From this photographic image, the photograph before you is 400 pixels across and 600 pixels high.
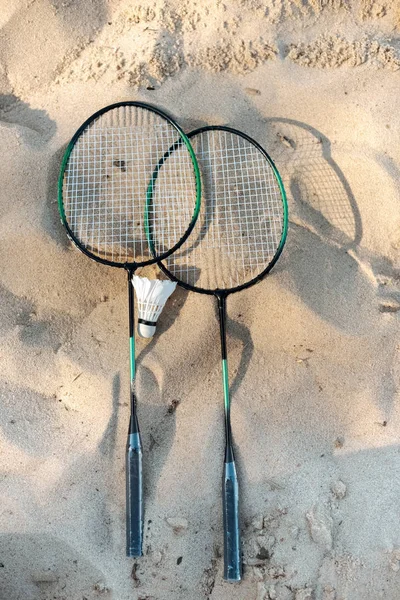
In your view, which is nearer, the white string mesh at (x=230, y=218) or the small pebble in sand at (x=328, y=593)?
the small pebble in sand at (x=328, y=593)

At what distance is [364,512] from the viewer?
2.39 meters

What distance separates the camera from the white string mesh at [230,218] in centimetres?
247

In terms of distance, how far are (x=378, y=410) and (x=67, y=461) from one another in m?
1.43

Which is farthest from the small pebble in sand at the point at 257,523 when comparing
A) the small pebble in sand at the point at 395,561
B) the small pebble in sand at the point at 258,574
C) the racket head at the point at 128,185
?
the racket head at the point at 128,185

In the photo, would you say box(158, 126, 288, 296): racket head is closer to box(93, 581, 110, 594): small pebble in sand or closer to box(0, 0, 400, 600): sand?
box(0, 0, 400, 600): sand

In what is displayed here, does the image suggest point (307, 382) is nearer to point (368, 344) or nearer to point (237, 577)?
point (368, 344)

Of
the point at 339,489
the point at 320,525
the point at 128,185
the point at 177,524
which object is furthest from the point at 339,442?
→ the point at 128,185

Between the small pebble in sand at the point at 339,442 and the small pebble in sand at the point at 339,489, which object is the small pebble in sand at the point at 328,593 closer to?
the small pebble in sand at the point at 339,489

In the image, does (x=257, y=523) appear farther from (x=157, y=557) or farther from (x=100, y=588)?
(x=100, y=588)

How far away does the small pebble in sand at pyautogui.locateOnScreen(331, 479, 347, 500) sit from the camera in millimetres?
2390

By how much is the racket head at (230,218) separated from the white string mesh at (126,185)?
0.29 feet

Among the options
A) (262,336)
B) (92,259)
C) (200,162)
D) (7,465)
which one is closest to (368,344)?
(262,336)

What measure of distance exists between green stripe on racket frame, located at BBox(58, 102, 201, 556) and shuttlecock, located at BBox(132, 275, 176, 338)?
0.06 metres

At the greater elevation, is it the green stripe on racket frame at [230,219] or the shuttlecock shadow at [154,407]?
the green stripe on racket frame at [230,219]
